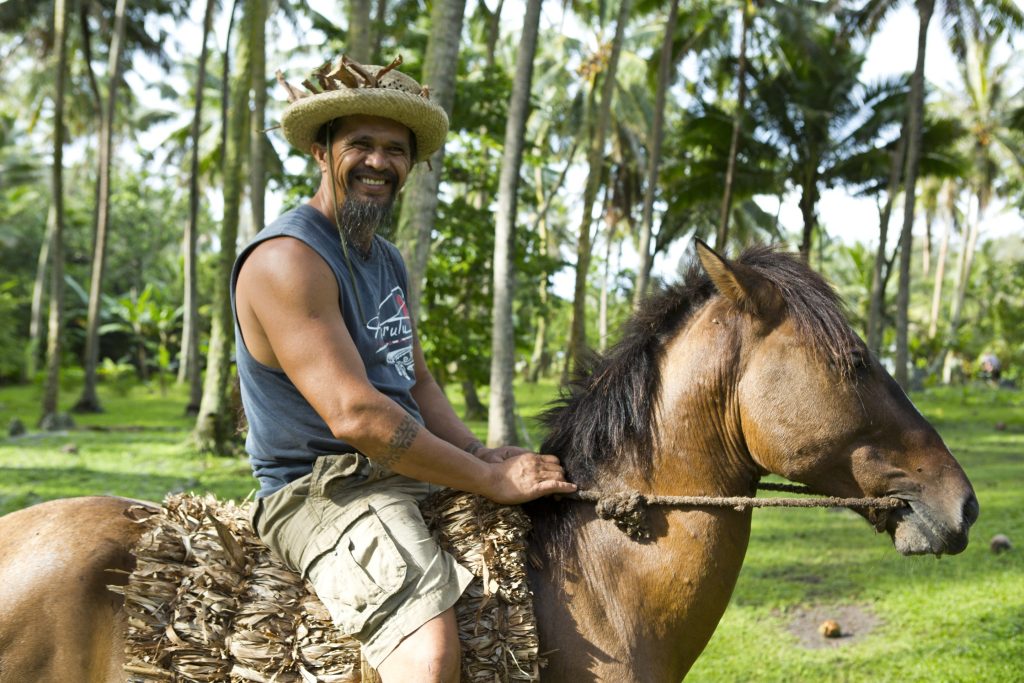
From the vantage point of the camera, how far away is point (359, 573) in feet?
6.92

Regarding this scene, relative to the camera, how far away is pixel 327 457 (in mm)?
2270

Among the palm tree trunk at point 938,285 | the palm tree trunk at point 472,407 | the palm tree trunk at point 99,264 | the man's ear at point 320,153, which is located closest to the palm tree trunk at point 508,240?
the man's ear at point 320,153

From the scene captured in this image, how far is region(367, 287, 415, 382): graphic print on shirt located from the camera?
7.99ft

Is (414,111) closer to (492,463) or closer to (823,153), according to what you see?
(492,463)

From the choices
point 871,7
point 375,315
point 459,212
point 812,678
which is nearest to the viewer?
point 375,315

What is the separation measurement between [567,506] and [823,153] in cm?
2072

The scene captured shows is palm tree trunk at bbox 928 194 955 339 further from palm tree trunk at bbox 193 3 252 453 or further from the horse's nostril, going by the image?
the horse's nostril

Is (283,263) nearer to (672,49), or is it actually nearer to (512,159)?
(512,159)

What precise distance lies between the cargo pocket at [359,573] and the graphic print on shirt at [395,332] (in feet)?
1.66

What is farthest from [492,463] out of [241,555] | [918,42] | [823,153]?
[823,153]

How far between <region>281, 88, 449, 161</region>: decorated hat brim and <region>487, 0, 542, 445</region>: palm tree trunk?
6680 millimetres

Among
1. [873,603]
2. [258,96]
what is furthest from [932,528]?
[258,96]

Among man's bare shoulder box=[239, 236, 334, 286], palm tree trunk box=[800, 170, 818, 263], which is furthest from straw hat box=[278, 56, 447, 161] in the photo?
palm tree trunk box=[800, 170, 818, 263]

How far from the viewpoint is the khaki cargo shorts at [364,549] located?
2.06 meters
